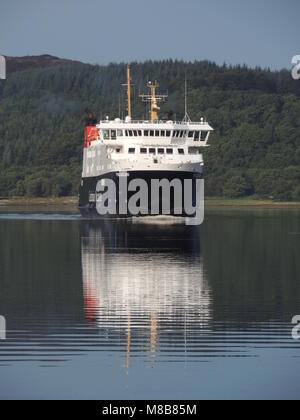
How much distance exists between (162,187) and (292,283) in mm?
38301

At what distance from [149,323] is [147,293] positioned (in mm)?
5257

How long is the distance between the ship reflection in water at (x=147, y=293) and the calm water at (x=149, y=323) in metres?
0.04

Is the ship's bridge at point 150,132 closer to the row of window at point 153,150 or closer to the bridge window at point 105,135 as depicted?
the bridge window at point 105,135

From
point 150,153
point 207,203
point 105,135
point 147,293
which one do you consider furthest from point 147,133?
point 207,203

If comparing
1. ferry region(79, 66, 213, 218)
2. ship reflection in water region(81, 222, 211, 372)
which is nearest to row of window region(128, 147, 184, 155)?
ferry region(79, 66, 213, 218)

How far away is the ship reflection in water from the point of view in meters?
23.1

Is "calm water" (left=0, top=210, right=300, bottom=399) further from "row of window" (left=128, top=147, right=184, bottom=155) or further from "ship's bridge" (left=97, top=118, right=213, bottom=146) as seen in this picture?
"ship's bridge" (left=97, top=118, right=213, bottom=146)

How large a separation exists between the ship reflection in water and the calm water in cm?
4

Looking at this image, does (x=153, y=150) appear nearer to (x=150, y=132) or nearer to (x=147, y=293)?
(x=150, y=132)

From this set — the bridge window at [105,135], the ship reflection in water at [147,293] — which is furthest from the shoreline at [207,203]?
the ship reflection in water at [147,293]

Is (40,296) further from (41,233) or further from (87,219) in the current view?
(87,219)

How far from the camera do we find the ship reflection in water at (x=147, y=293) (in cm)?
2306

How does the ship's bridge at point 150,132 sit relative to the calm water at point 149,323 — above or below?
above

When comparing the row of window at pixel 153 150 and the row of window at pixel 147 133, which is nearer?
the row of window at pixel 153 150
